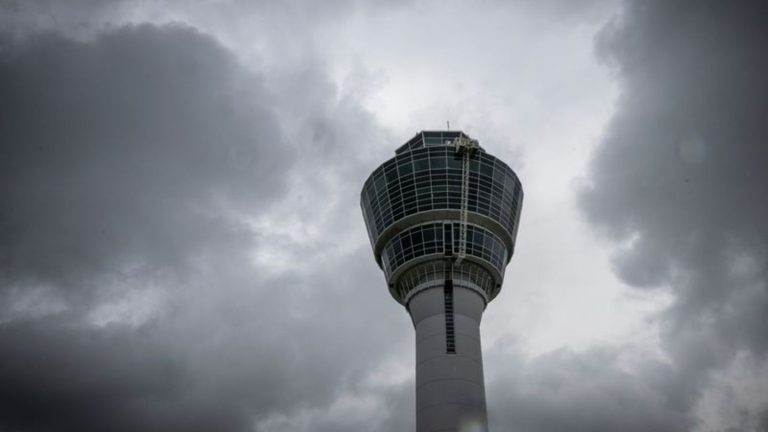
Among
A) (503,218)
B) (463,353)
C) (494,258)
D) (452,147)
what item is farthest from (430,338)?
(452,147)

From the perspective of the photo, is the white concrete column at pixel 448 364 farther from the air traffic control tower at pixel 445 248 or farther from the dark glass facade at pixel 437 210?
the dark glass facade at pixel 437 210

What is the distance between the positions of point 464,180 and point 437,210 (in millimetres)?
6213

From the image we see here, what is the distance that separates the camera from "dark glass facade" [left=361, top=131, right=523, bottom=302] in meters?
82.7

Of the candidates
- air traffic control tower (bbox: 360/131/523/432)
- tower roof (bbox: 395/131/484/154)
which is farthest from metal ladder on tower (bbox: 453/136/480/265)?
tower roof (bbox: 395/131/484/154)

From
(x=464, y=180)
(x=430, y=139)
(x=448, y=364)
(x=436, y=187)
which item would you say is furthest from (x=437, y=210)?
(x=448, y=364)

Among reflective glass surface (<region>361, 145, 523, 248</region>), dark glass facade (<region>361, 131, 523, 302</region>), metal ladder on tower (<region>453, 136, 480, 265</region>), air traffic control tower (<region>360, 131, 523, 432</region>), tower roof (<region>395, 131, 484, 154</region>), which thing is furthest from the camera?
tower roof (<region>395, 131, 484, 154</region>)

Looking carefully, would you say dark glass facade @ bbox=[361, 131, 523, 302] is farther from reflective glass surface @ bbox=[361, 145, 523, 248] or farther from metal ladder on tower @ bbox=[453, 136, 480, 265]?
metal ladder on tower @ bbox=[453, 136, 480, 265]

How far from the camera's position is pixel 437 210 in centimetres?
8319

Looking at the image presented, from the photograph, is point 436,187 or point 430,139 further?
point 430,139

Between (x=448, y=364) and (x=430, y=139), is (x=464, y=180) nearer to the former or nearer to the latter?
(x=430, y=139)

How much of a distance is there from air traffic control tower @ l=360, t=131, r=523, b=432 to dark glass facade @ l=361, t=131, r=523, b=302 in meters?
0.14

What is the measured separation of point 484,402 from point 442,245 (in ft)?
66.1

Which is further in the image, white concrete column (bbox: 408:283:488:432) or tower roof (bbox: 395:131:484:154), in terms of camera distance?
tower roof (bbox: 395:131:484:154)

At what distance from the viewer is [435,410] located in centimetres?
7125
